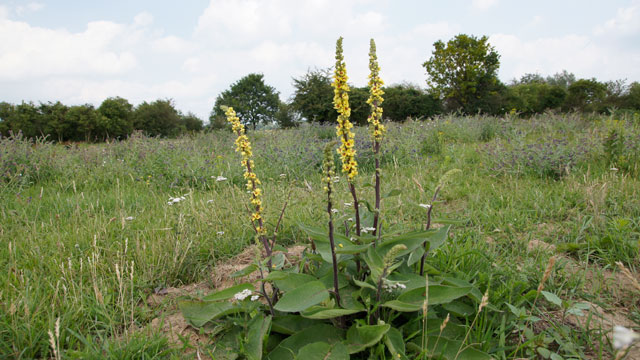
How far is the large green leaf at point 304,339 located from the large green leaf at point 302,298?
212mm

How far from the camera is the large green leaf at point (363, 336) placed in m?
1.35

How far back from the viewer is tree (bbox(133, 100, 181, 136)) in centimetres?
3497

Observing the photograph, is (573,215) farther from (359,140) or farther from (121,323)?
(359,140)

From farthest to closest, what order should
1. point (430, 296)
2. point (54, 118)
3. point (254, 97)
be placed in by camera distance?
point (254, 97), point (54, 118), point (430, 296)

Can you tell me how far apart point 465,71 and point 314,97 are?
50.8 feet

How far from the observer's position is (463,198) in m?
3.94

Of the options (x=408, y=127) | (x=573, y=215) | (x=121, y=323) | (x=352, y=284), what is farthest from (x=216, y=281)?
(x=408, y=127)

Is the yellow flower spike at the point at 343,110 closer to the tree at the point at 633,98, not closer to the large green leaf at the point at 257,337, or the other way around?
the large green leaf at the point at 257,337

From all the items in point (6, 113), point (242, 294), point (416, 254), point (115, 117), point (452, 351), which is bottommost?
point (452, 351)

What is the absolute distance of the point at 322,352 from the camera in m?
1.41

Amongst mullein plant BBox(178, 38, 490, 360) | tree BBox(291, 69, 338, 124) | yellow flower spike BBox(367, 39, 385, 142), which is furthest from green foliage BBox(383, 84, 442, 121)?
mullein plant BBox(178, 38, 490, 360)

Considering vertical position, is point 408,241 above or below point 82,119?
below

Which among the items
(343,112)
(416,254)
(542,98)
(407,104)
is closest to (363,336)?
(416,254)

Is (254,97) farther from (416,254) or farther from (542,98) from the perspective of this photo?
(416,254)
